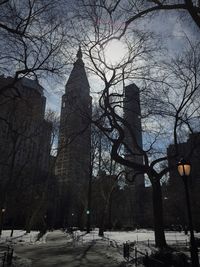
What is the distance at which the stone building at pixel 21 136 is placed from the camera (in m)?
16.2

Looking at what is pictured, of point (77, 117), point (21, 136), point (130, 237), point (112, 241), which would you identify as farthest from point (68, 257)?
Answer: point (130, 237)

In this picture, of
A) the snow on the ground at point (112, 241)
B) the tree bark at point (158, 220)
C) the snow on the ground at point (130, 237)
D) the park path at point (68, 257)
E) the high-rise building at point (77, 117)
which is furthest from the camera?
the snow on the ground at point (130, 237)

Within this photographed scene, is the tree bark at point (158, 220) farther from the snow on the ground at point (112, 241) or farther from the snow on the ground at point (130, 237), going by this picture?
the snow on the ground at point (130, 237)

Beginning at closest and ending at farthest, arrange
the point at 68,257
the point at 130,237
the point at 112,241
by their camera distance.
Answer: the point at 68,257, the point at 112,241, the point at 130,237

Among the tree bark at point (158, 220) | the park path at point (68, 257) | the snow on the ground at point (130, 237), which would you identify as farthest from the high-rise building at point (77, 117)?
the snow on the ground at point (130, 237)

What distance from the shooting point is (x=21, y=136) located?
98.9 feet

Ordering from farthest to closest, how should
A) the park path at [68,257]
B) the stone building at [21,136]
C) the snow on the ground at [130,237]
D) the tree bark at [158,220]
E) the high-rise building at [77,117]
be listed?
the snow on the ground at [130,237] → the high-rise building at [77,117] → the tree bark at [158,220] → the stone building at [21,136] → the park path at [68,257]

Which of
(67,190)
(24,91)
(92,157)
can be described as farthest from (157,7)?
(67,190)

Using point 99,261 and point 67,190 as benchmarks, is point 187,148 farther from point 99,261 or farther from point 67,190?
point 67,190

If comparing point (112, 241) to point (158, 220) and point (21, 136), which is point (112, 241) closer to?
point (158, 220)

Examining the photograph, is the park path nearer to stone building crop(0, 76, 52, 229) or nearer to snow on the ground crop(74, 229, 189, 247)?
snow on the ground crop(74, 229, 189, 247)

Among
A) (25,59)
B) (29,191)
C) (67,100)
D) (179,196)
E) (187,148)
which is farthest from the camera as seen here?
(179,196)

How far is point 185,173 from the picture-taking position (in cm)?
1110

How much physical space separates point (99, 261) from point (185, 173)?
6939mm
